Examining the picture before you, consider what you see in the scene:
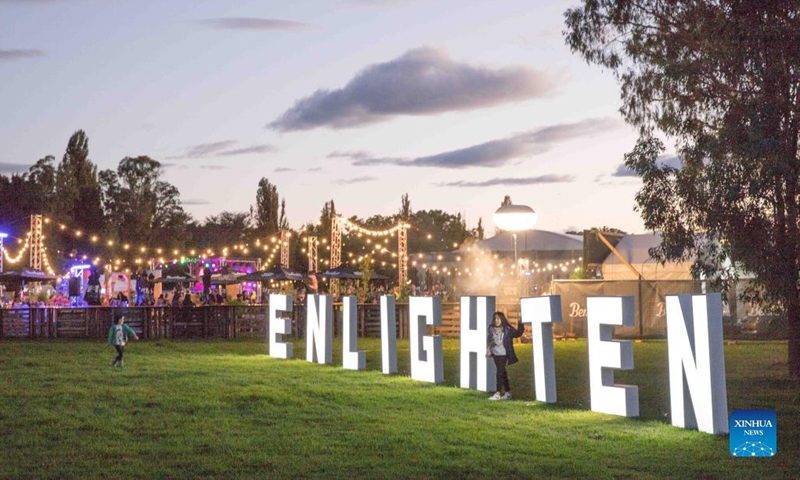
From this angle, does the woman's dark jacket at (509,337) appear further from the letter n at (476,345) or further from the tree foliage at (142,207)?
the tree foliage at (142,207)

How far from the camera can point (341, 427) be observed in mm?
14383

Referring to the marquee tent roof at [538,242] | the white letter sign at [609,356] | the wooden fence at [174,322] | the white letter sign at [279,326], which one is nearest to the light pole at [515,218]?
the wooden fence at [174,322]

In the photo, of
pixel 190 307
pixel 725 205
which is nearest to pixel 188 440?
pixel 725 205

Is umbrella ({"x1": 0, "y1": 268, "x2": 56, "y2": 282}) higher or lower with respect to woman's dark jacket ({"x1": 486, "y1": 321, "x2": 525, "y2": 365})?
higher

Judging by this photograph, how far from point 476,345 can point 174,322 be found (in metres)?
21.0

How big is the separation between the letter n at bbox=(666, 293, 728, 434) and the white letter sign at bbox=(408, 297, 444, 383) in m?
6.90

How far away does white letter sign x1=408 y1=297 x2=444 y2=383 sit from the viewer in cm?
2092

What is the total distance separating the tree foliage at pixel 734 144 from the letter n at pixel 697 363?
6221 mm

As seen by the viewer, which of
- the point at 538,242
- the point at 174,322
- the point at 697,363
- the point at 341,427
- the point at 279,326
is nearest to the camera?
the point at 697,363

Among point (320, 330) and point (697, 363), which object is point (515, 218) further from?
point (697, 363)

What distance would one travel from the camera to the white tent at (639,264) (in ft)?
141

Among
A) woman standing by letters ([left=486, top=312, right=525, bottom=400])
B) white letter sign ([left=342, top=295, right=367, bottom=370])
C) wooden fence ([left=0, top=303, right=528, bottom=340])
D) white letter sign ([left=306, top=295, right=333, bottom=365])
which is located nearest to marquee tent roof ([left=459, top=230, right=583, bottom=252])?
wooden fence ([left=0, top=303, right=528, bottom=340])

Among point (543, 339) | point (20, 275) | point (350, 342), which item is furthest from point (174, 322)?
point (543, 339)

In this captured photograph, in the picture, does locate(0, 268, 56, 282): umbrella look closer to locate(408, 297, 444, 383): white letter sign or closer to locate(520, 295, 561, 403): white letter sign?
locate(408, 297, 444, 383): white letter sign
